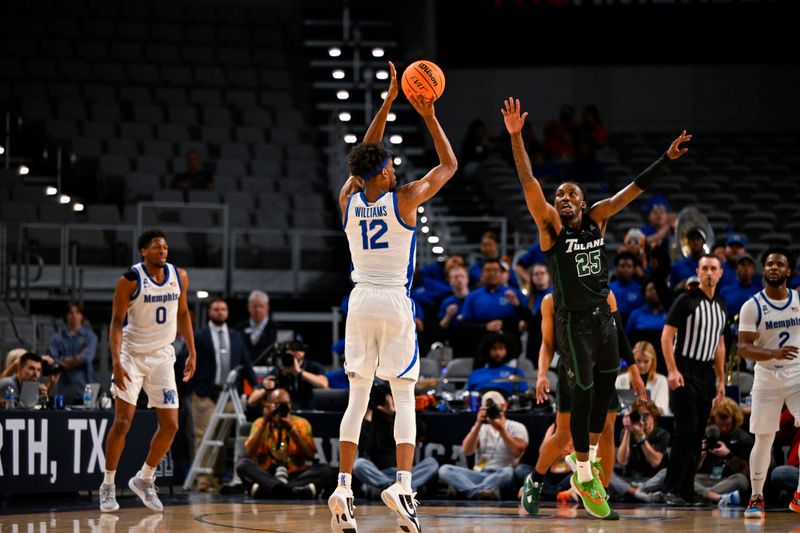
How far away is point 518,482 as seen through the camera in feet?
40.0

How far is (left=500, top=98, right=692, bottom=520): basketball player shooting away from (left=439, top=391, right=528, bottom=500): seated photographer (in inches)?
114

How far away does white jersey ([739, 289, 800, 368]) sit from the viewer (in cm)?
1019

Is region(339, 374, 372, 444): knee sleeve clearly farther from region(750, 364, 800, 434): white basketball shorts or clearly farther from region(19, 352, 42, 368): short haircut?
region(19, 352, 42, 368): short haircut

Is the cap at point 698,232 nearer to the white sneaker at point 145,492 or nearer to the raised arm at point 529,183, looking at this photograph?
the raised arm at point 529,183

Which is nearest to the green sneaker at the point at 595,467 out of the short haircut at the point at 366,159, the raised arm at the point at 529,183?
the raised arm at the point at 529,183

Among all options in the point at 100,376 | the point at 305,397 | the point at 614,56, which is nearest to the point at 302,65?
the point at 614,56

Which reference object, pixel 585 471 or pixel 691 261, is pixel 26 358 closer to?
pixel 585 471

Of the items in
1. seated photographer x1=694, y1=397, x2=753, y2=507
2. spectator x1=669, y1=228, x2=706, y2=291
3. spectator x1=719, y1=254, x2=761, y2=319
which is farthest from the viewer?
spectator x1=669, y1=228, x2=706, y2=291

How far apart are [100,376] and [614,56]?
545 inches

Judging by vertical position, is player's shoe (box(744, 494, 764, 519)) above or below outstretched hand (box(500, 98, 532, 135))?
below

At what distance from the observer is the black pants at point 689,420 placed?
11.0 m

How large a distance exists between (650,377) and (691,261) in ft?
7.25

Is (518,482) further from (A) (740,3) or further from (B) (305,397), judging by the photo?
(A) (740,3)

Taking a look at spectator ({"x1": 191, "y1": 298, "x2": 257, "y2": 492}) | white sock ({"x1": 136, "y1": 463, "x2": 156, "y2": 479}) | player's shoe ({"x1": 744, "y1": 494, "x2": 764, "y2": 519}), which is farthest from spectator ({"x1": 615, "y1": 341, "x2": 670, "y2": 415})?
white sock ({"x1": 136, "y1": 463, "x2": 156, "y2": 479})
